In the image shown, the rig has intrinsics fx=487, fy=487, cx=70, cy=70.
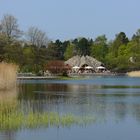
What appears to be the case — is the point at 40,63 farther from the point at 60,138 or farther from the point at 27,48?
the point at 60,138

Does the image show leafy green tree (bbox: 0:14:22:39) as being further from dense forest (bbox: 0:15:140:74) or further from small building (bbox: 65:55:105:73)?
small building (bbox: 65:55:105:73)

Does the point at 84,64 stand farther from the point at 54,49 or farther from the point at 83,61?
the point at 54,49

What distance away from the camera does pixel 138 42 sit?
472ft

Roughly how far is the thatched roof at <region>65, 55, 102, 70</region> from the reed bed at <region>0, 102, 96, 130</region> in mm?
119971

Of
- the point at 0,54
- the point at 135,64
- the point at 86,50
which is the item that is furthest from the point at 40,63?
the point at 86,50

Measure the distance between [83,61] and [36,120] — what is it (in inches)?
4976

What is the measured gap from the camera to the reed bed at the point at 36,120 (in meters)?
19.6

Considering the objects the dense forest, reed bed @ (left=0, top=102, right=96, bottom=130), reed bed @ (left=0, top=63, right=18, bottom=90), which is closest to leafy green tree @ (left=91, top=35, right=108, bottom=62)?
the dense forest

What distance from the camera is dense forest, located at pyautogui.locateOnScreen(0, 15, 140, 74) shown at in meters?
87.4

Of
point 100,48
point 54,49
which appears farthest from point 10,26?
point 100,48

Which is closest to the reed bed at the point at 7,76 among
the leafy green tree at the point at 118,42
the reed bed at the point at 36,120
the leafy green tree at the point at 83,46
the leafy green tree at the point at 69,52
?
the reed bed at the point at 36,120

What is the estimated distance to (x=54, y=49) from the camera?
385ft

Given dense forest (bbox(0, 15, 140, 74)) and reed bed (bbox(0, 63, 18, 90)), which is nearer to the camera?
reed bed (bbox(0, 63, 18, 90))

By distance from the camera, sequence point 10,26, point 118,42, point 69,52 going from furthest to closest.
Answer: point 69,52 → point 118,42 → point 10,26
